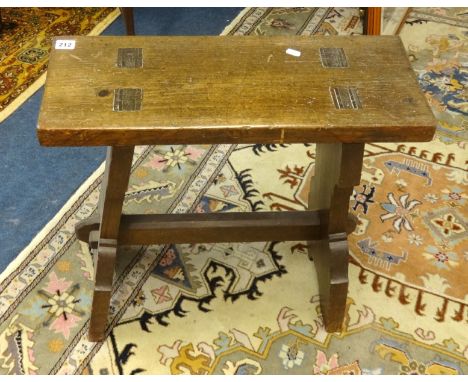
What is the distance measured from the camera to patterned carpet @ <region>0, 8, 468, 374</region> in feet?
5.20

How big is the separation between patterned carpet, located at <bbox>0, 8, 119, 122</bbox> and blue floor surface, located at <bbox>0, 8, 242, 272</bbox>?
0.08 m

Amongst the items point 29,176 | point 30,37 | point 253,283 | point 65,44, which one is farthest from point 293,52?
point 30,37

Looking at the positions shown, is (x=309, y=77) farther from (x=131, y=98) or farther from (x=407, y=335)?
(x=407, y=335)

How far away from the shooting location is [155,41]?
1.46 metres

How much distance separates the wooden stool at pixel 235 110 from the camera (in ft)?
4.00

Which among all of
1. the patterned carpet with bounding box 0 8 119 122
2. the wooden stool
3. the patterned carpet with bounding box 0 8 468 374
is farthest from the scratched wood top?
the patterned carpet with bounding box 0 8 119 122

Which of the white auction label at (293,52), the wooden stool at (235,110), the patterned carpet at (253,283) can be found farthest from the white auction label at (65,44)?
the patterned carpet at (253,283)

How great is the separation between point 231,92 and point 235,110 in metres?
0.07

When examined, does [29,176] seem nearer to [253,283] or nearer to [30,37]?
[253,283]

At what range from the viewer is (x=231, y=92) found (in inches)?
51.3

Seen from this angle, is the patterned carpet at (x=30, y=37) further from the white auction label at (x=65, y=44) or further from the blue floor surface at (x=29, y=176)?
the white auction label at (x=65, y=44)

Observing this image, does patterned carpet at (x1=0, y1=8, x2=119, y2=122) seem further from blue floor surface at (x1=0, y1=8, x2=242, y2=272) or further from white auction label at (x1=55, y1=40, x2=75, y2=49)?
white auction label at (x1=55, y1=40, x2=75, y2=49)
